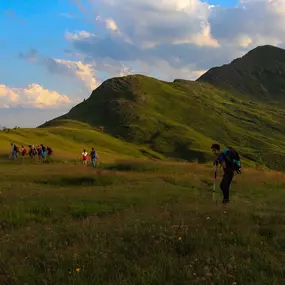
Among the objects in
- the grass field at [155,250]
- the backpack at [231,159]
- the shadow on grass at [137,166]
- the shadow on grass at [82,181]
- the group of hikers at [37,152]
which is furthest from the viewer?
the group of hikers at [37,152]

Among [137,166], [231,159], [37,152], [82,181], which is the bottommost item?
[82,181]

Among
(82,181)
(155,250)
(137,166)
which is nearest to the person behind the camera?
(155,250)

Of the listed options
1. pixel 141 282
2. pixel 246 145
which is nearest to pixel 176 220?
pixel 141 282

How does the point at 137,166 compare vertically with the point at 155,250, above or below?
below

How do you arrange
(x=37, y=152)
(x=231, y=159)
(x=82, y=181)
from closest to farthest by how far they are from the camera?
(x=231, y=159) < (x=82, y=181) < (x=37, y=152)

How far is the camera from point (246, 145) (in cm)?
18962

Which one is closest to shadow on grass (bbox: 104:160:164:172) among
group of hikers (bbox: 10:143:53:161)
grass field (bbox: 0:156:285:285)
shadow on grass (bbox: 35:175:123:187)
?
shadow on grass (bbox: 35:175:123:187)

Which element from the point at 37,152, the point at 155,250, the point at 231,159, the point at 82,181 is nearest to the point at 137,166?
the point at 82,181

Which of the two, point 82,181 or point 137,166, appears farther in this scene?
point 137,166

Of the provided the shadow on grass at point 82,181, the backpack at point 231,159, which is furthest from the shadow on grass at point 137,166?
the backpack at point 231,159

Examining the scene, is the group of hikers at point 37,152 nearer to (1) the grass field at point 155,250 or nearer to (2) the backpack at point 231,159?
(2) the backpack at point 231,159

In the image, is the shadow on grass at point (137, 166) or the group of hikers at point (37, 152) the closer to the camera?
the shadow on grass at point (137, 166)

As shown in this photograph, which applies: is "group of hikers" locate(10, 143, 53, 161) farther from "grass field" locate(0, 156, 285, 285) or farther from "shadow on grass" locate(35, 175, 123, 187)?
"grass field" locate(0, 156, 285, 285)

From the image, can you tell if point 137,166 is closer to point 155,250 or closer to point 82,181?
point 82,181
